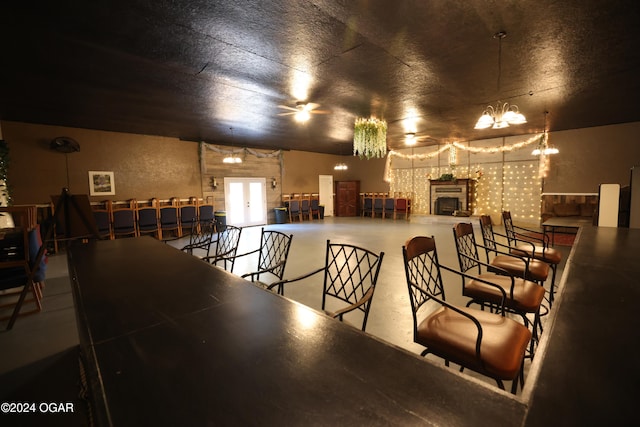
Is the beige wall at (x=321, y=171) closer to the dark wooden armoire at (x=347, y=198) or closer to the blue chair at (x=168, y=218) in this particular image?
the dark wooden armoire at (x=347, y=198)

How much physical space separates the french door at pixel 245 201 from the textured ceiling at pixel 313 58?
149 inches

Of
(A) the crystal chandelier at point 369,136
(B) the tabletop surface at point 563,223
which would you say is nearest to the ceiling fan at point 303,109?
(A) the crystal chandelier at point 369,136

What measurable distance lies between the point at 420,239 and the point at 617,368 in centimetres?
129

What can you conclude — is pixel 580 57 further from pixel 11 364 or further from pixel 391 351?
pixel 11 364

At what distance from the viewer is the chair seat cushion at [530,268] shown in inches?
96.9

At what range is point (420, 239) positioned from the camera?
6.77 ft

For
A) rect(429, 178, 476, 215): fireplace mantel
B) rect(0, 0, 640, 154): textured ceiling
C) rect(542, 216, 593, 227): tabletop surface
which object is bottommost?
rect(542, 216, 593, 227): tabletop surface

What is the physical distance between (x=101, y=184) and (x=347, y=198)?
874cm

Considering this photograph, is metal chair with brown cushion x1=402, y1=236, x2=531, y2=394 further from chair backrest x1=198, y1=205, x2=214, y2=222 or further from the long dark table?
chair backrest x1=198, y1=205, x2=214, y2=222

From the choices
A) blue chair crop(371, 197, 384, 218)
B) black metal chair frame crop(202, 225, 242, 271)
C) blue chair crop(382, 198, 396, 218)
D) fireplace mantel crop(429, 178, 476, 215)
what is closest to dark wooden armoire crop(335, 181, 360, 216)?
blue chair crop(371, 197, 384, 218)

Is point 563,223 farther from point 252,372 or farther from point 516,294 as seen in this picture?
point 252,372

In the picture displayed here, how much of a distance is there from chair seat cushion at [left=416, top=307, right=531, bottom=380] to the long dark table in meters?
Result: 0.70

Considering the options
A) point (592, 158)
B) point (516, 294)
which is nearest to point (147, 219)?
point (516, 294)

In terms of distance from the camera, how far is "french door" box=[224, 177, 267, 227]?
9523 mm
